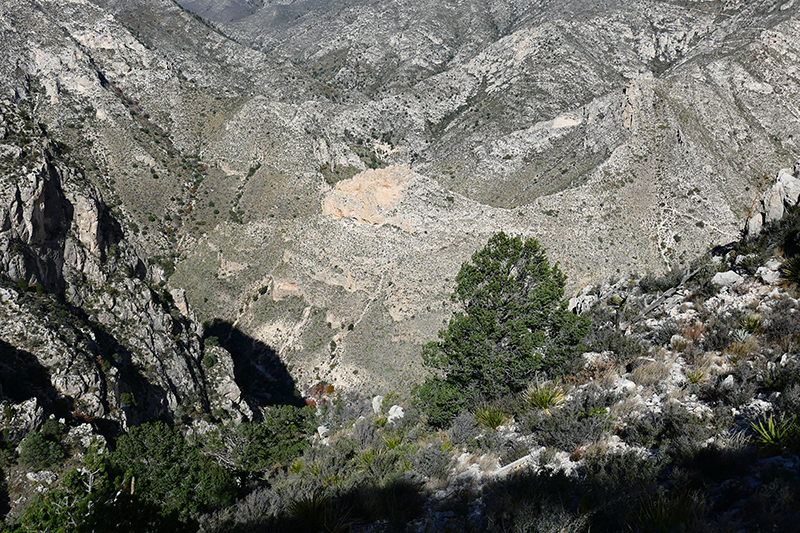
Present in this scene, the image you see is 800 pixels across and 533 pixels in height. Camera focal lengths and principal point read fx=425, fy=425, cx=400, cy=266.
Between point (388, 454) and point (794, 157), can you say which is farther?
point (794, 157)

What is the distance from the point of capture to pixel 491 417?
38.4 ft

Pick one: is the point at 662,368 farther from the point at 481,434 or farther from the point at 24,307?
the point at 24,307

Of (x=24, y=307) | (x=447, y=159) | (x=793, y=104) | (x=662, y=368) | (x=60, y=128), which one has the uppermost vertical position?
(x=60, y=128)

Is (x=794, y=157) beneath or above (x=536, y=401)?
above

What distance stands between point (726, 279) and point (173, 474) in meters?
19.6

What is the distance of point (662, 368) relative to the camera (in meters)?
11.1

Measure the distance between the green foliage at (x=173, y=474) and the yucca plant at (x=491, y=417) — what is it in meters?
7.63

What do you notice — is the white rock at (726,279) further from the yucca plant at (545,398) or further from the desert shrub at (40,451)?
the desert shrub at (40,451)

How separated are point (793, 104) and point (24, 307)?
96.2 metres

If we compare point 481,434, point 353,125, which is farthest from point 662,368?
point 353,125

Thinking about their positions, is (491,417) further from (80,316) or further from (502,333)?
(80,316)

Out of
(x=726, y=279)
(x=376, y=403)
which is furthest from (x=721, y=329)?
(x=376, y=403)

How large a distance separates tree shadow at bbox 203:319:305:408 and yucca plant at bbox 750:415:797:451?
1750 inches

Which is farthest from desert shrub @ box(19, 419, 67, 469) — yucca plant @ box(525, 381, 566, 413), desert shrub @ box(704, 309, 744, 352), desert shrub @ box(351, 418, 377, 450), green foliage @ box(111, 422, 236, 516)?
desert shrub @ box(704, 309, 744, 352)
